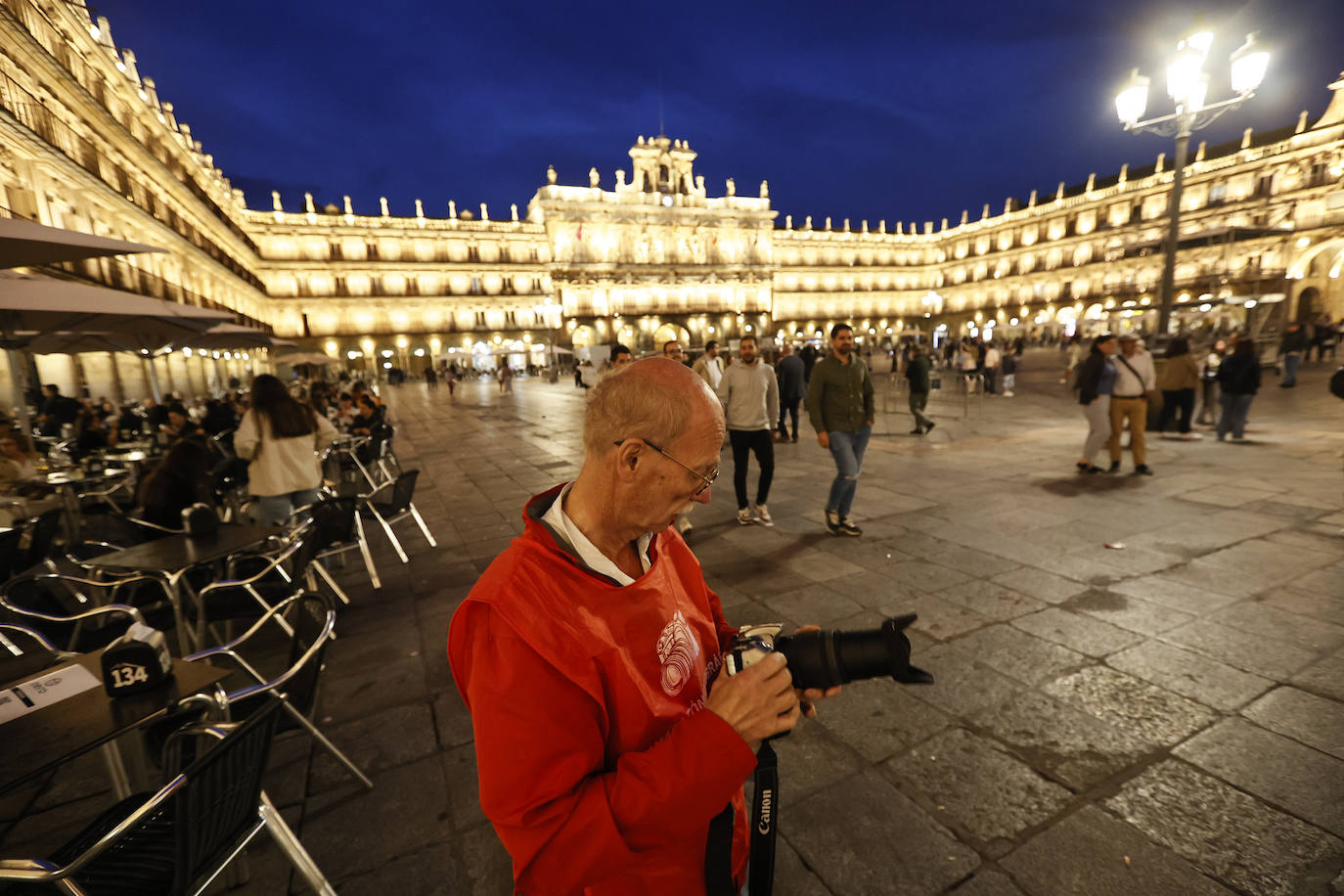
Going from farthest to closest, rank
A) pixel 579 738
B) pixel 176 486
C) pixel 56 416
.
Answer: pixel 56 416
pixel 176 486
pixel 579 738

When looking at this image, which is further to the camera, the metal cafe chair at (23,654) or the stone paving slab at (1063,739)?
the metal cafe chair at (23,654)

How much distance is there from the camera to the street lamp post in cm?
706

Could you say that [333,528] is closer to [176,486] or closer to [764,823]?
[176,486]

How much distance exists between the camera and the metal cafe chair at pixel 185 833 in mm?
1157

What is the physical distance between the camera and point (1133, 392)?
5676 millimetres

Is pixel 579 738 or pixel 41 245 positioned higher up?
pixel 41 245

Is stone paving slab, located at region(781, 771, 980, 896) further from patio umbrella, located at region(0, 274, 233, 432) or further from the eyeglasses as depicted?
patio umbrella, located at region(0, 274, 233, 432)

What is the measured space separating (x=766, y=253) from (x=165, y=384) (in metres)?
42.8

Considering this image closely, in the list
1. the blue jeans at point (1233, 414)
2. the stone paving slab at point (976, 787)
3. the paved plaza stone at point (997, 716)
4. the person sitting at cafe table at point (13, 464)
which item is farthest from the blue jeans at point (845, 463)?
the person sitting at cafe table at point (13, 464)

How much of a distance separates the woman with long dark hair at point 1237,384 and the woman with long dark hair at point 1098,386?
2.41m

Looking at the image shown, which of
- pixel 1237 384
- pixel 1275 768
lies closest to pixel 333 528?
pixel 1275 768

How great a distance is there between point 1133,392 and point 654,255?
147ft

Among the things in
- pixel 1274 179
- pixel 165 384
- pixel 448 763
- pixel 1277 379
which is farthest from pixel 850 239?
pixel 448 763

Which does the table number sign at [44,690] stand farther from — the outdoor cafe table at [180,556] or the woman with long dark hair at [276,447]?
the woman with long dark hair at [276,447]
